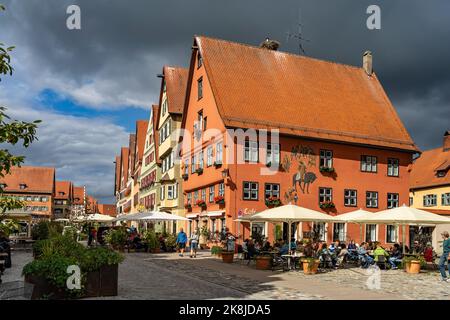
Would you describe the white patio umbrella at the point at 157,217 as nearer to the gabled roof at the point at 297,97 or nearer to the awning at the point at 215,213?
the awning at the point at 215,213

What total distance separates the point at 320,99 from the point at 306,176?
662 cm

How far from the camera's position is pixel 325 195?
1353 inches

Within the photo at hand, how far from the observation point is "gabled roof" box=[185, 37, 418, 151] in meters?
33.8

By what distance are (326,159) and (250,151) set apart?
5626mm

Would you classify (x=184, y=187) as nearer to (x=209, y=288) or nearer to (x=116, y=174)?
(x=209, y=288)

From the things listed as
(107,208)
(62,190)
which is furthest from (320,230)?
(107,208)

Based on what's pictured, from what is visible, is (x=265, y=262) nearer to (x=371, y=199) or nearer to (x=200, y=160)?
(x=200, y=160)

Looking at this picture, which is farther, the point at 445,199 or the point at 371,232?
the point at 445,199

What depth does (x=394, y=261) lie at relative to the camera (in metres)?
22.2

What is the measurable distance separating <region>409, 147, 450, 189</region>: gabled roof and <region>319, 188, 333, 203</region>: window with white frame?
2069cm

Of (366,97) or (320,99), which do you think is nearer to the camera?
(320,99)

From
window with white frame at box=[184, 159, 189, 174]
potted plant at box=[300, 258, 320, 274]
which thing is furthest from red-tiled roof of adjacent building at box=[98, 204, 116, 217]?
potted plant at box=[300, 258, 320, 274]
